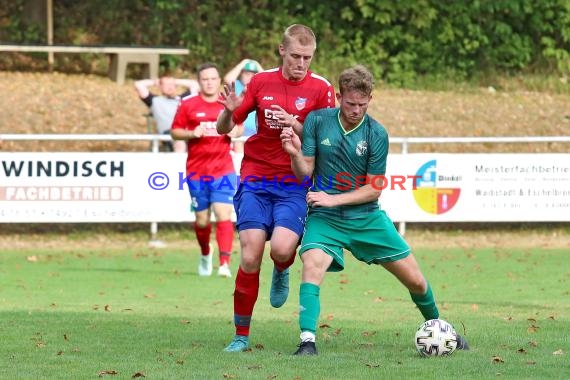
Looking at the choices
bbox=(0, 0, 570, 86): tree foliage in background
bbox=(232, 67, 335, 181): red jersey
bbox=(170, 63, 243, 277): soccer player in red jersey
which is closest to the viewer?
bbox=(232, 67, 335, 181): red jersey

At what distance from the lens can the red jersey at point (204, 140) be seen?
1459 cm

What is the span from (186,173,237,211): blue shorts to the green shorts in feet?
20.1

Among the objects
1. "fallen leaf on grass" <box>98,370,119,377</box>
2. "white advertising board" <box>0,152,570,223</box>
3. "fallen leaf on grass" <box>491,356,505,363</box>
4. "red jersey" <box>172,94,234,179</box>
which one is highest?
"red jersey" <box>172,94,234,179</box>

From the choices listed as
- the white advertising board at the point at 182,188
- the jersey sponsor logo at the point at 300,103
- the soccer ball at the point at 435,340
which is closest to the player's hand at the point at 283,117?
the jersey sponsor logo at the point at 300,103

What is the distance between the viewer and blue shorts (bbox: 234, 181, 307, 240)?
8.96 meters

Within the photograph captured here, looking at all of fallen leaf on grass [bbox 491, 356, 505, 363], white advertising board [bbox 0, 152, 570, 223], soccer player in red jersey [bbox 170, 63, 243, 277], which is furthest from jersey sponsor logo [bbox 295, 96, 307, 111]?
white advertising board [bbox 0, 152, 570, 223]

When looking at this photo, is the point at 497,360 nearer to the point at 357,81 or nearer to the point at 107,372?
the point at 357,81

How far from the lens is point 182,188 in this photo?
59.6 feet

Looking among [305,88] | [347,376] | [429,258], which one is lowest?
[429,258]

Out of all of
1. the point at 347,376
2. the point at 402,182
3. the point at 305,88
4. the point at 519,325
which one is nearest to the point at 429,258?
the point at 402,182

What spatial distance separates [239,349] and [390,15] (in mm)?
19410

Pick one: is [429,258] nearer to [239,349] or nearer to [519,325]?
[519,325]

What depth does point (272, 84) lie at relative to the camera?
9133 millimetres

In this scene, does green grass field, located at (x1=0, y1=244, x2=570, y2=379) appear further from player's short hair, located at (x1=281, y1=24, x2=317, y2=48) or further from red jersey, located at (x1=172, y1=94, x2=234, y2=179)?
player's short hair, located at (x1=281, y1=24, x2=317, y2=48)
